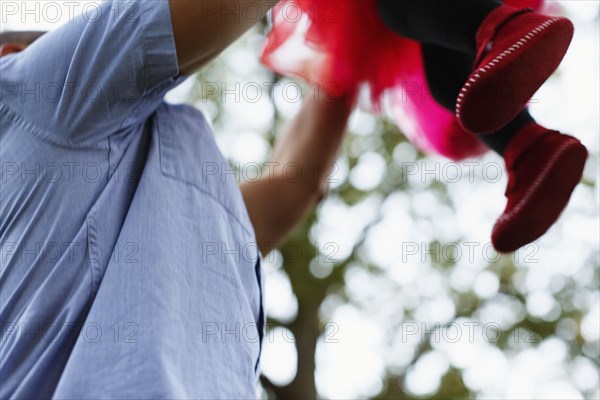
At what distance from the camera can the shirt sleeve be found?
1006mm

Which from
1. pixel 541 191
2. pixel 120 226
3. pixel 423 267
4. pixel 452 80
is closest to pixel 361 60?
pixel 452 80

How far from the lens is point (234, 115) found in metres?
5.75

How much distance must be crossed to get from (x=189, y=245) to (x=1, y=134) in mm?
327

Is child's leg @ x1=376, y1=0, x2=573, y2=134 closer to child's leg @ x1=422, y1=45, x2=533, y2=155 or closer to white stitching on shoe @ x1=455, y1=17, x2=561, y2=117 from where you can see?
white stitching on shoe @ x1=455, y1=17, x2=561, y2=117

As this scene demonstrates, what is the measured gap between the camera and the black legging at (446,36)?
1.28 metres

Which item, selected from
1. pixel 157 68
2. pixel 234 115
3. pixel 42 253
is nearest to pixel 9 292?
pixel 42 253

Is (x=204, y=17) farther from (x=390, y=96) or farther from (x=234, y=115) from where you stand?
(x=234, y=115)

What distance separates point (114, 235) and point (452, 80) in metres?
0.71

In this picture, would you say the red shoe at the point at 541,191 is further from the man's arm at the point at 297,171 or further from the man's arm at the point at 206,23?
the man's arm at the point at 206,23

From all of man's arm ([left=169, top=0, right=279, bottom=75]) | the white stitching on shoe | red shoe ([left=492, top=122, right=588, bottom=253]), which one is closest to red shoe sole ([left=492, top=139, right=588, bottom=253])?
red shoe ([left=492, top=122, right=588, bottom=253])

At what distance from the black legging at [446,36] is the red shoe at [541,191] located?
0.31 feet

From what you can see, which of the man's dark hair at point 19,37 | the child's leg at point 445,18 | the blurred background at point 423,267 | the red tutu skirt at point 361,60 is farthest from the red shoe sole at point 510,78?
the blurred background at point 423,267

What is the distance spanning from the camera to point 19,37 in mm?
1372

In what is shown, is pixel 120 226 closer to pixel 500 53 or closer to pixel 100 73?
pixel 100 73
